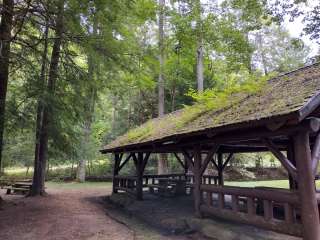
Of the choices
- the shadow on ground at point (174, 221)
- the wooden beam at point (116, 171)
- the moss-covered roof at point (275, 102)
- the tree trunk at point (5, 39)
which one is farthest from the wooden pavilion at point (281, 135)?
the wooden beam at point (116, 171)

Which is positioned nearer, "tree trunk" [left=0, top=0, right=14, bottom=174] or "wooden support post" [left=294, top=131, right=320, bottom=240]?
"wooden support post" [left=294, top=131, right=320, bottom=240]

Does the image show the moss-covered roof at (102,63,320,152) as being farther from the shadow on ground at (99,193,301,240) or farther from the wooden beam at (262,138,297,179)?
the shadow on ground at (99,193,301,240)

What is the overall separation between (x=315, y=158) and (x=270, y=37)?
25.1m

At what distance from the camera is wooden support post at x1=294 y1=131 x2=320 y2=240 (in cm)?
438

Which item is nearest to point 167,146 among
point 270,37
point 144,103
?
point 144,103

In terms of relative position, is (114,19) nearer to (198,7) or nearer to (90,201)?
(90,201)

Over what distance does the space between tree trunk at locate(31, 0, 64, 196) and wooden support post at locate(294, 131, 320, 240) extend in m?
6.03

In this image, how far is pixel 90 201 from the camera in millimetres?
11547

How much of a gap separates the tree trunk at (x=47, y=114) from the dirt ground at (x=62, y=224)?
72.6 inches

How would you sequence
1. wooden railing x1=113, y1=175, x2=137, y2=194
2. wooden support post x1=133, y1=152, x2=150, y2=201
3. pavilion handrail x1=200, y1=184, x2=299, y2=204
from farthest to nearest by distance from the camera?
wooden railing x1=113, y1=175, x2=137, y2=194 < wooden support post x1=133, y1=152, x2=150, y2=201 < pavilion handrail x1=200, y1=184, x2=299, y2=204

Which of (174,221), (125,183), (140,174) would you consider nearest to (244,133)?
(174,221)

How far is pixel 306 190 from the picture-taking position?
178 inches

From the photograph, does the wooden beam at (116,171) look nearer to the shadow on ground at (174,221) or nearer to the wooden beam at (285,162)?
the shadow on ground at (174,221)

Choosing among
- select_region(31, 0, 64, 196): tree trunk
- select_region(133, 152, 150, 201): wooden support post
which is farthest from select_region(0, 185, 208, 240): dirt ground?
select_region(31, 0, 64, 196): tree trunk
